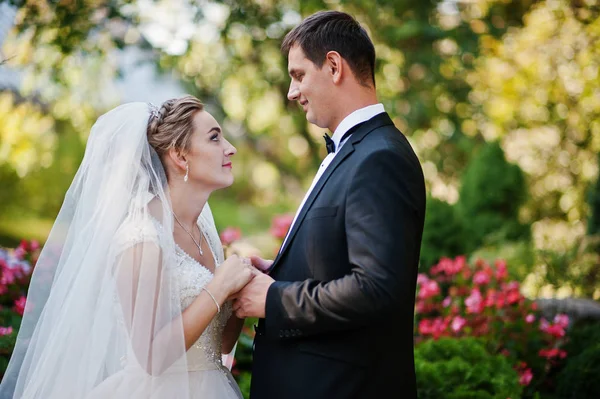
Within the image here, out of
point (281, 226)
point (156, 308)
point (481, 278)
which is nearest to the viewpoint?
point (156, 308)

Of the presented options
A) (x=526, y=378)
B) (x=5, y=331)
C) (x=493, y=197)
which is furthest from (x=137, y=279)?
(x=493, y=197)

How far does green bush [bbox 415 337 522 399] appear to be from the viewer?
3.64 m

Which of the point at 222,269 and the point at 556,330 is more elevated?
the point at 222,269

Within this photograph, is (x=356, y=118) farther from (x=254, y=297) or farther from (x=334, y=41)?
(x=254, y=297)

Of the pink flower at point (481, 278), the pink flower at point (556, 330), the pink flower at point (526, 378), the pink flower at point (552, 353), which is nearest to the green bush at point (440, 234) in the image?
the pink flower at point (481, 278)

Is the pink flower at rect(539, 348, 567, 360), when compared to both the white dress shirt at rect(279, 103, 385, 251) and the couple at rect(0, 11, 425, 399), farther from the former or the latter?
the white dress shirt at rect(279, 103, 385, 251)

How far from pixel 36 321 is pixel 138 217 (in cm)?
79

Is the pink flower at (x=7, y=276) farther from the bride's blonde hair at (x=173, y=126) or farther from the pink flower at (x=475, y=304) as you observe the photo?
the pink flower at (x=475, y=304)

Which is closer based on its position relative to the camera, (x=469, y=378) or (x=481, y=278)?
(x=469, y=378)

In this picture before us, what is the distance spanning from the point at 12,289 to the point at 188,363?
7.72ft

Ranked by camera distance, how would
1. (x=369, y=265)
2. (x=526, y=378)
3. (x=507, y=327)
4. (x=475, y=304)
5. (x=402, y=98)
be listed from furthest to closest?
1. (x=402, y=98)
2. (x=475, y=304)
3. (x=507, y=327)
4. (x=526, y=378)
5. (x=369, y=265)

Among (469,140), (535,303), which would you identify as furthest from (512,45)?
(535,303)

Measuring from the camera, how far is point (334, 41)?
2.62 meters

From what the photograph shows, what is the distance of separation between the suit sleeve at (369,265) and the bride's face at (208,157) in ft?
2.26
